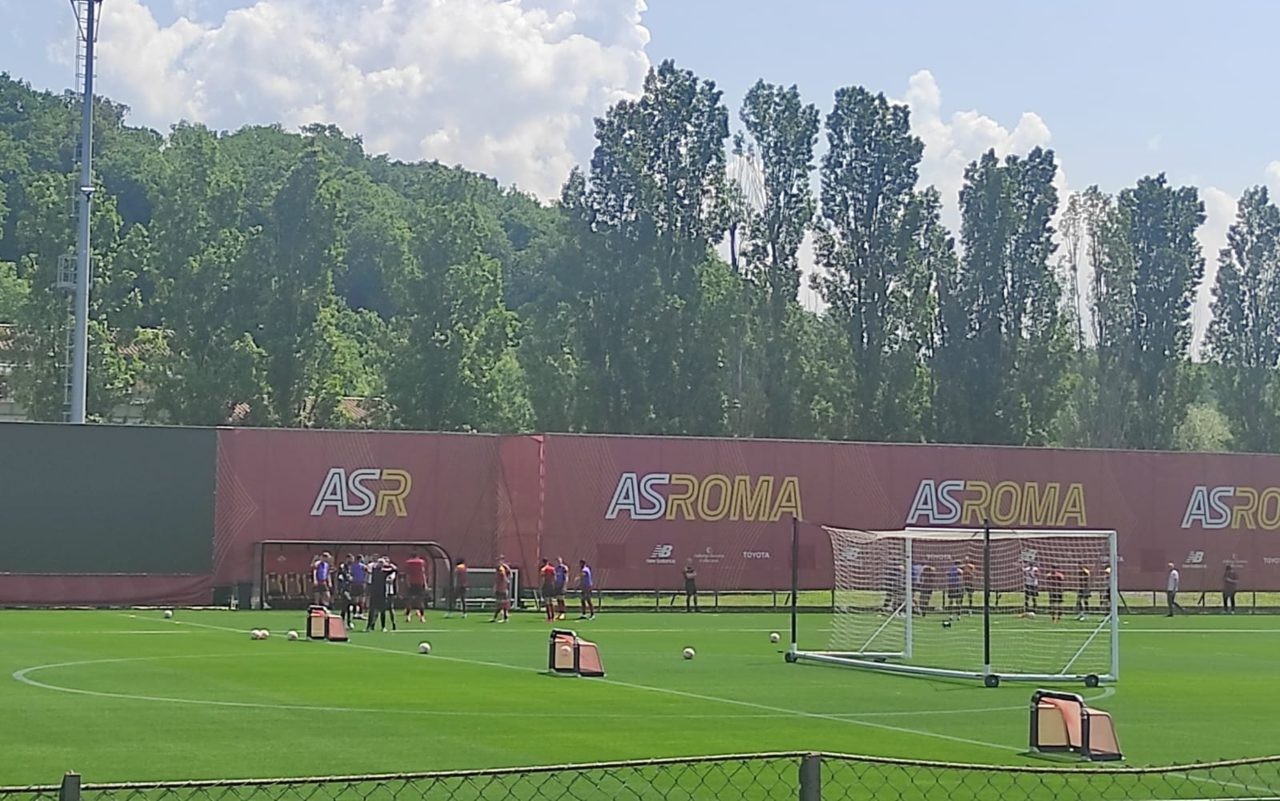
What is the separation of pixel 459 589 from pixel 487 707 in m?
26.9

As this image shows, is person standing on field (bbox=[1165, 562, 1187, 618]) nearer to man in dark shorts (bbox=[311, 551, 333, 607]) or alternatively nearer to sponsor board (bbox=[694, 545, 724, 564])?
sponsor board (bbox=[694, 545, 724, 564])

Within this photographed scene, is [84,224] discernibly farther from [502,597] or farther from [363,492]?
[502,597]

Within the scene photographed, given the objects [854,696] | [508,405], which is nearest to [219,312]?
[508,405]

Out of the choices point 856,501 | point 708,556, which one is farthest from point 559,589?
point 856,501

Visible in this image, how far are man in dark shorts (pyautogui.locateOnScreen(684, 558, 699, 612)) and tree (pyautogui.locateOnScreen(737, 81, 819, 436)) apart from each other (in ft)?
75.9

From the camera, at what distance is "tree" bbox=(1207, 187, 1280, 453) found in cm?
8281

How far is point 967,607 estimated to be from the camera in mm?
49844

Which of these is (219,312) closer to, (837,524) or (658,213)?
(658,213)

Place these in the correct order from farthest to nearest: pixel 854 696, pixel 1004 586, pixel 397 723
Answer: pixel 1004 586, pixel 854 696, pixel 397 723

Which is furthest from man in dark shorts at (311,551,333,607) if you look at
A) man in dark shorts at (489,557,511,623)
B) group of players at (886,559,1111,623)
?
group of players at (886,559,1111,623)

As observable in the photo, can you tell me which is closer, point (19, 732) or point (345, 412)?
point (19, 732)

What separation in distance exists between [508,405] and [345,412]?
6.86 meters

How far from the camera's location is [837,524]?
56.7 meters

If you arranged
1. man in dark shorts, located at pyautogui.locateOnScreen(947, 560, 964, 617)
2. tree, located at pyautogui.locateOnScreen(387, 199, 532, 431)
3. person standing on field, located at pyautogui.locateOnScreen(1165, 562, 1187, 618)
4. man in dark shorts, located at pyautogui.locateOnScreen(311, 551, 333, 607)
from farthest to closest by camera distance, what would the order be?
tree, located at pyautogui.locateOnScreen(387, 199, 532, 431) → person standing on field, located at pyautogui.locateOnScreen(1165, 562, 1187, 618) → man in dark shorts, located at pyautogui.locateOnScreen(947, 560, 964, 617) → man in dark shorts, located at pyautogui.locateOnScreen(311, 551, 333, 607)
